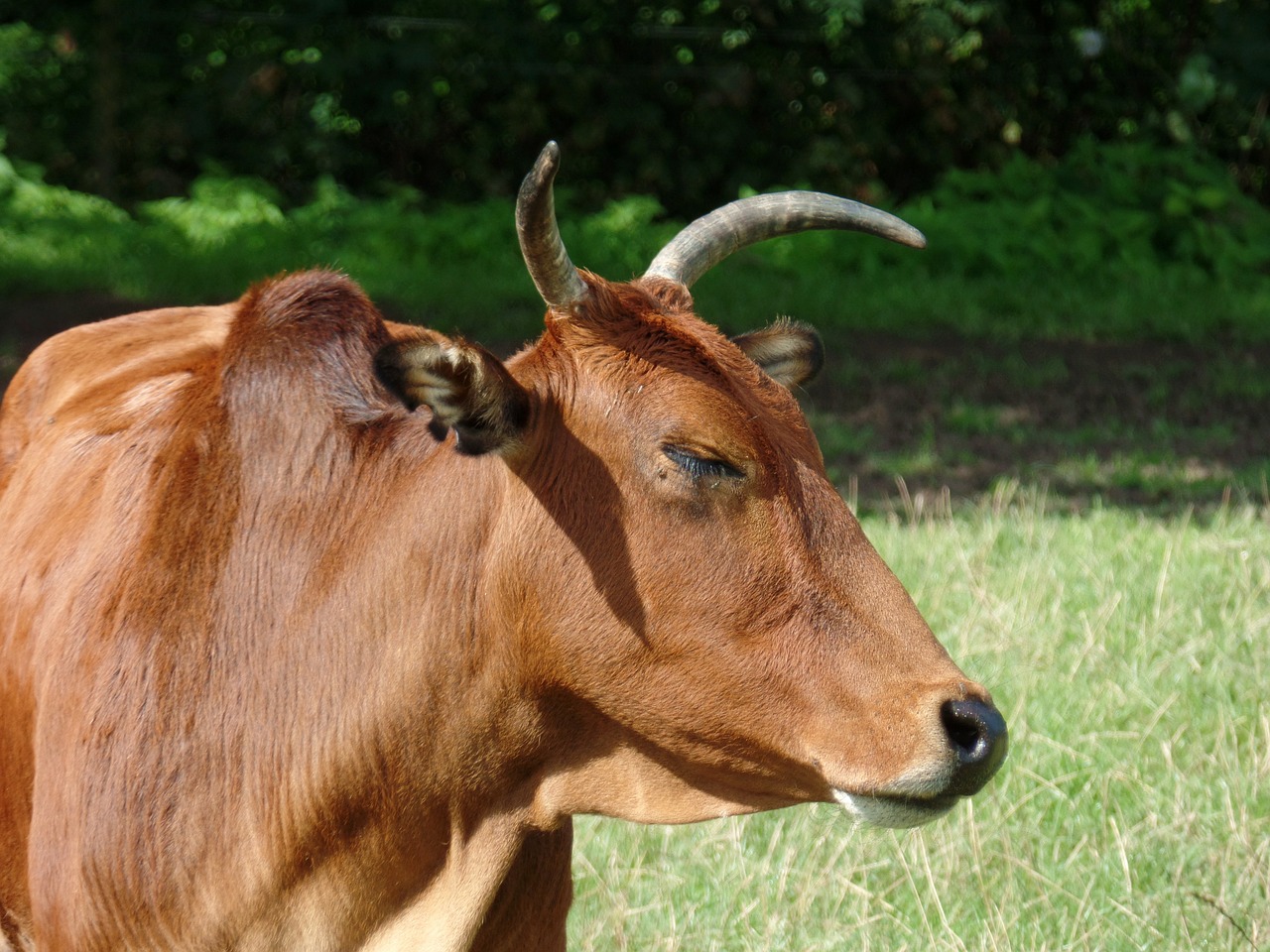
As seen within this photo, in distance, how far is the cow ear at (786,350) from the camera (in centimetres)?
305

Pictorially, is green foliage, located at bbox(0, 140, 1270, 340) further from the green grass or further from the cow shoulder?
the cow shoulder

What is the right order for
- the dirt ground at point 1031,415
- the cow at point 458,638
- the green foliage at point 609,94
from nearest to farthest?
the cow at point 458,638, the dirt ground at point 1031,415, the green foliage at point 609,94

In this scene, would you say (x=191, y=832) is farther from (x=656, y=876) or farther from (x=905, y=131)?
(x=905, y=131)

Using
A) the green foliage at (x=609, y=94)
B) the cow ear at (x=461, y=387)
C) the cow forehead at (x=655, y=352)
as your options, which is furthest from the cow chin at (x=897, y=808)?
the green foliage at (x=609, y=94)

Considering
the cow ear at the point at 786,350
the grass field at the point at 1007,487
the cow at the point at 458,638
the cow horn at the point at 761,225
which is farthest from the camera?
the grass field at the point at 1007,487

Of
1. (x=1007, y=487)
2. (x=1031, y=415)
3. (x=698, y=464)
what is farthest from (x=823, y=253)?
(x=698, y=464)

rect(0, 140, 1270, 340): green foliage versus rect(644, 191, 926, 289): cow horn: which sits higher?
rect(644, 191, 926, 289): cow horn

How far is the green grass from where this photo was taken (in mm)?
3602

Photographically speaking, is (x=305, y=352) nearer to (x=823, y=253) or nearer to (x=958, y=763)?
(x=958, y=763)

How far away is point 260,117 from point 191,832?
1252 cm

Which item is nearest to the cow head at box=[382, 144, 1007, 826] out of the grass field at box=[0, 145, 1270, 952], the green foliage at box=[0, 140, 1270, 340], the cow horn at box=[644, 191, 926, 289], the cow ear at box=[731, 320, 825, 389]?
the cow horn at box=[644, 191, 926, 289]

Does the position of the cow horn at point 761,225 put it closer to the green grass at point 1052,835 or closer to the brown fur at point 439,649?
the brown fur at point 439,649

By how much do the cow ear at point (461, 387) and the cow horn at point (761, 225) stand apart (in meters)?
0.56

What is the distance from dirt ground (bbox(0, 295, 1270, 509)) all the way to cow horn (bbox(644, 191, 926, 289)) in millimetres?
3759
